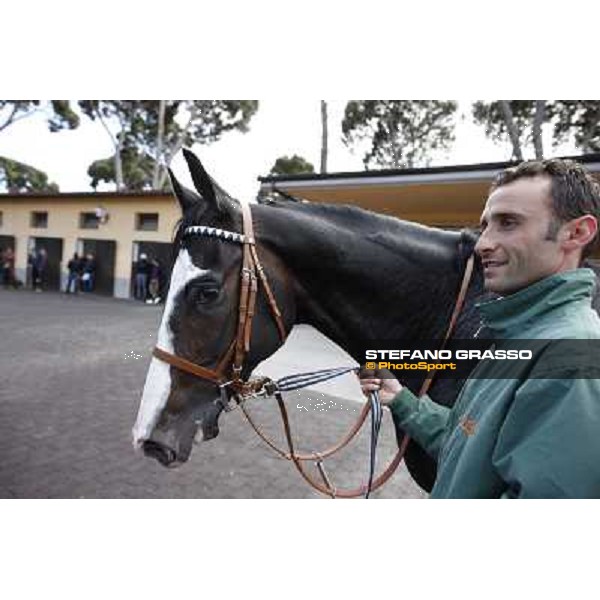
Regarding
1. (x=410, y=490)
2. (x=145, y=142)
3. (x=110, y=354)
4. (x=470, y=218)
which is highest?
(x=145, y=142)

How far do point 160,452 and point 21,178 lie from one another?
4.33ft

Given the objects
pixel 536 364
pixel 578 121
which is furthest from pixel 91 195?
pixel 536 364

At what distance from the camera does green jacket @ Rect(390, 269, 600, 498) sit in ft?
2.15

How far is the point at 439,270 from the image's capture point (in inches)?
54.8

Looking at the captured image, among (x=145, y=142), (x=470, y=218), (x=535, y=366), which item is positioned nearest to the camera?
(x=535, y=366)

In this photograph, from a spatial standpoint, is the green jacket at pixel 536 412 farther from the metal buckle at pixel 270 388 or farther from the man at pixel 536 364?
the metal buckle at pixel 270 388

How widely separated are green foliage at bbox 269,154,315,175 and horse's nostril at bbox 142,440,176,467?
4.85ft

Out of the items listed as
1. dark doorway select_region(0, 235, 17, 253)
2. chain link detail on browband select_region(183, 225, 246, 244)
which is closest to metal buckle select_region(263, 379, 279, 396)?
chain link detail on browband select_region(183, 225, 246, 244)

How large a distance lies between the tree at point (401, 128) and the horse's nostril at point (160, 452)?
1320 mm

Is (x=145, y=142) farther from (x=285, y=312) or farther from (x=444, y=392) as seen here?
(x=444, y=392)

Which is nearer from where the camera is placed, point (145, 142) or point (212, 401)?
point (212, 401)

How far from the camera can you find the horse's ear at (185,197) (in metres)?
1.30
